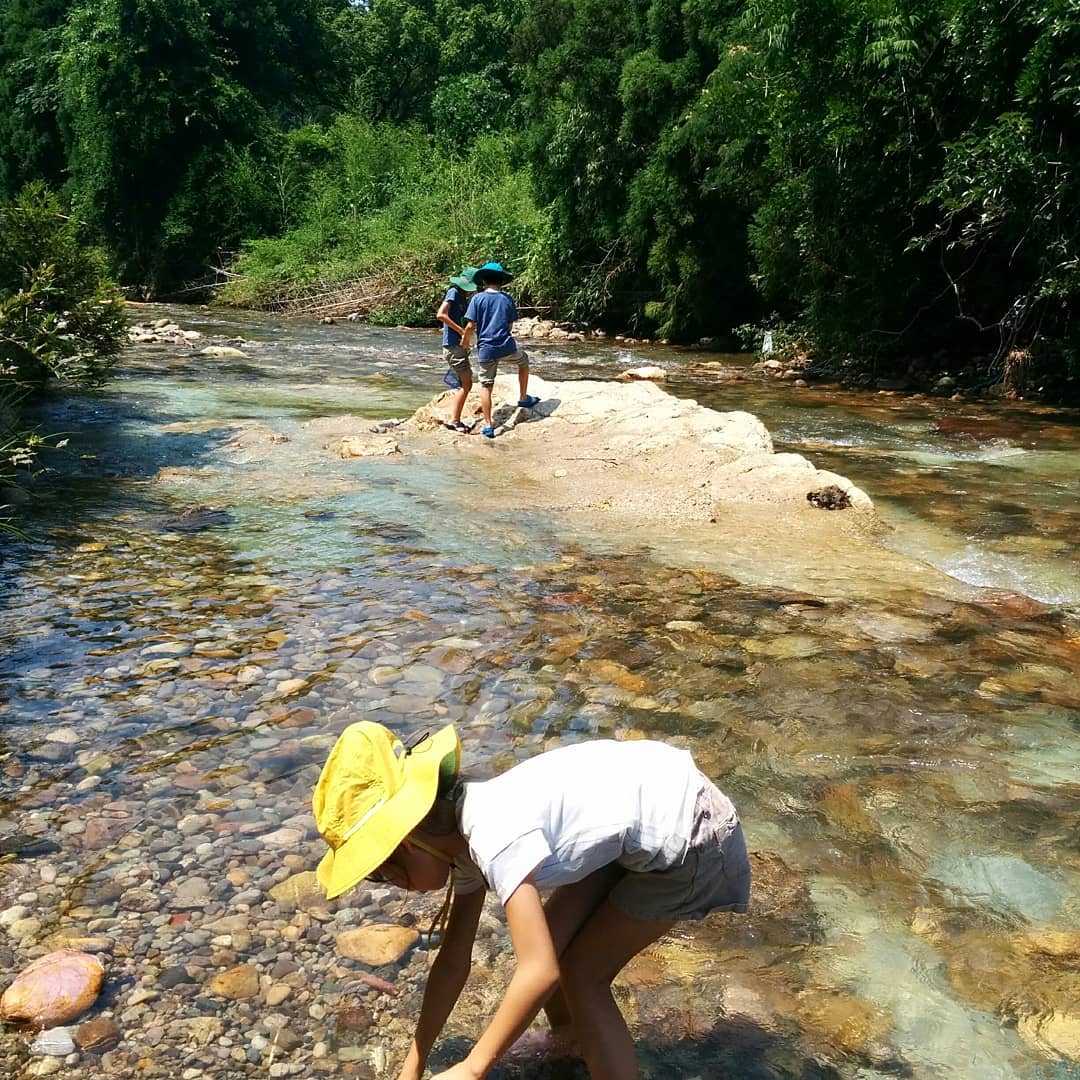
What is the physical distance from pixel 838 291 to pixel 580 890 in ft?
43.5

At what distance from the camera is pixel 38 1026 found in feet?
7.55

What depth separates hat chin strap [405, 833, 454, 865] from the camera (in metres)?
1.89

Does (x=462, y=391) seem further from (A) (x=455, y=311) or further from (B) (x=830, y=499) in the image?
(B) (x=830, y=499)

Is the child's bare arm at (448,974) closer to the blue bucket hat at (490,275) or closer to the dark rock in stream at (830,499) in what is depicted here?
the dark rock in stream at (830,499)

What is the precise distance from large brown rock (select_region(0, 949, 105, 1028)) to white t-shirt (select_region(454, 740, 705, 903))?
1.03m

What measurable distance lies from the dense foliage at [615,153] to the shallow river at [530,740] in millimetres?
6134

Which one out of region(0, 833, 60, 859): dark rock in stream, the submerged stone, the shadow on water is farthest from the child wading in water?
region(0, 833, 60, 859): dark rock in stream

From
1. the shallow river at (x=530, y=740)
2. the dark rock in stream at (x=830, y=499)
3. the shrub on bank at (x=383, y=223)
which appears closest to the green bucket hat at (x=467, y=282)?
the shallow river at (x=530, y=740)

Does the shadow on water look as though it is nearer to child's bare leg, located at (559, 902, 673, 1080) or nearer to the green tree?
child's bare leg, located at (559, 902, 673, 1080)

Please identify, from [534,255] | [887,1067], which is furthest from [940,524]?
[534,255]

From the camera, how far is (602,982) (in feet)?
6.98

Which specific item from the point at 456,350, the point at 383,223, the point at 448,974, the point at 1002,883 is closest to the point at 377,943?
the point at 448,974

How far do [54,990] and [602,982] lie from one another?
1297 millimetres

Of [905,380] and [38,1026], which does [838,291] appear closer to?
[905,380]
